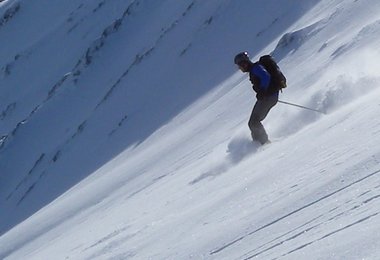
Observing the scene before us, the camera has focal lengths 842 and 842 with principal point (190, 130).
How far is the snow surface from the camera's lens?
677 cm

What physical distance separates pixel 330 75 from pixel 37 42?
40870mm

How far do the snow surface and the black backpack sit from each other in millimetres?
679

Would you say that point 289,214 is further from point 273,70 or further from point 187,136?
point 187,136

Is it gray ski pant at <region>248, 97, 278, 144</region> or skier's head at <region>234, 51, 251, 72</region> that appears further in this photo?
gray ski pant at <region>248, 97, 278, 144</region>

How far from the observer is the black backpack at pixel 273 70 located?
37.5ft

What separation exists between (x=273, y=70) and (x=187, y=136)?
8.96 meters

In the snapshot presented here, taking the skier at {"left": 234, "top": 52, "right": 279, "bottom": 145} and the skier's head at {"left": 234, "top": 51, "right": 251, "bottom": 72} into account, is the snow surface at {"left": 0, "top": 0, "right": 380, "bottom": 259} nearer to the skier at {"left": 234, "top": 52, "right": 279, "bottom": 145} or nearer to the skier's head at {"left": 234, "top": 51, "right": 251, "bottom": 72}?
the skier at {"left": 234, "top": 52, "right": 279, "bottom": 145}

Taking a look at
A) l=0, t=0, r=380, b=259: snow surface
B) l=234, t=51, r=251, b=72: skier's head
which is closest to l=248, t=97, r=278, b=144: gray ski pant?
l=0, t=0, r=380, b=259: snow surface

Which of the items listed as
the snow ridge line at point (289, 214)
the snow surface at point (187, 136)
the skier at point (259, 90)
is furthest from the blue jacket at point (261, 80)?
the snow ridge line at point (289, 214)

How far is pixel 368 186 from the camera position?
6109 millimetres

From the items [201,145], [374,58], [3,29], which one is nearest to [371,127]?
[374,58]

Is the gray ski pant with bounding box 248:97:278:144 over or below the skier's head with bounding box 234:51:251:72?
below

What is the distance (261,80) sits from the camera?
37.9 feet

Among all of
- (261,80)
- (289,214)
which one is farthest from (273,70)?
(289,214)
